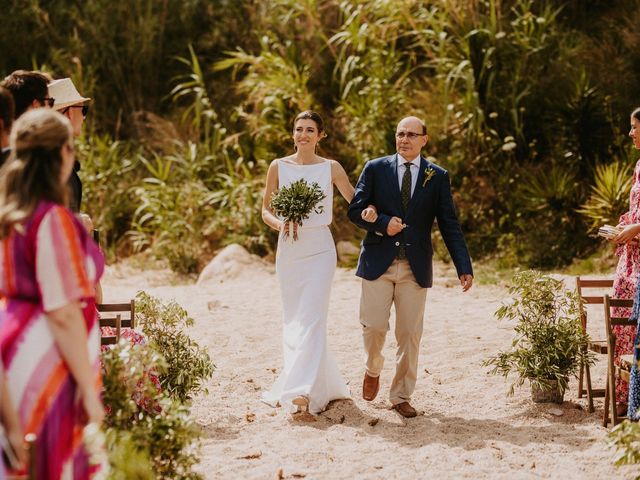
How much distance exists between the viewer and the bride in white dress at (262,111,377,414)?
591cm

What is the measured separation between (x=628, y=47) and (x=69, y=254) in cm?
1207

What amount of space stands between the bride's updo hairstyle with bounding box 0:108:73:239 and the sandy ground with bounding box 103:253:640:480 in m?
2.34

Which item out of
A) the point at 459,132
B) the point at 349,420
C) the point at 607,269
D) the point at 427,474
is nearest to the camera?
the point at 427,474

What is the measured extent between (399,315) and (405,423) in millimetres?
704

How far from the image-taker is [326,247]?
20.1ft

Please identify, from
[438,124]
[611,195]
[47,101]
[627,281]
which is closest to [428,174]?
[627,281]

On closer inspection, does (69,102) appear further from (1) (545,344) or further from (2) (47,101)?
(1) (545,344)

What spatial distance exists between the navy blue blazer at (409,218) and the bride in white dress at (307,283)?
160 millimetres

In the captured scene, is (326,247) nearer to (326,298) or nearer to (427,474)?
(326,298)

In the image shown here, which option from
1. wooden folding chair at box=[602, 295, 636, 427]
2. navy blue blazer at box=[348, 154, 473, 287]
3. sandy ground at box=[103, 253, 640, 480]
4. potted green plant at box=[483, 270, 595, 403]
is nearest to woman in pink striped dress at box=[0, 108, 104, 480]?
sandy ground at box=[103, 253, 640, 480]

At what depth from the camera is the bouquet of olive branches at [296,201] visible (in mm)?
5957

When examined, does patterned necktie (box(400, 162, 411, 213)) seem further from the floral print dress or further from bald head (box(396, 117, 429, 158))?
the floral print dress

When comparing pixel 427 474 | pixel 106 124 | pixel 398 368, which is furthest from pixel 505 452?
pixel 106 124

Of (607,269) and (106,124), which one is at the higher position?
(106,124)
